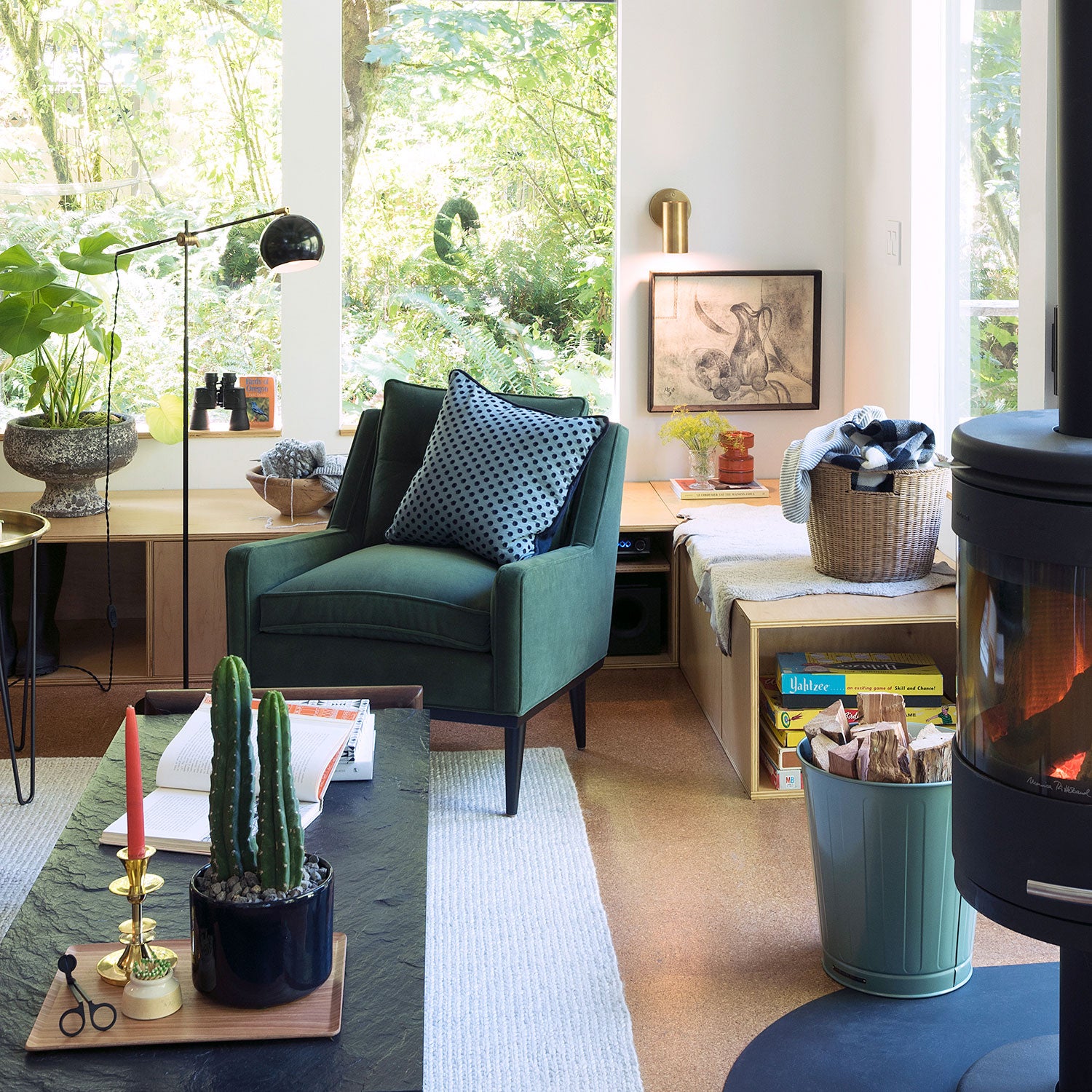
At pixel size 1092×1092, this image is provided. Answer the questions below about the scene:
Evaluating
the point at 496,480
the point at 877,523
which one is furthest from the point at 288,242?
the point at 877,523

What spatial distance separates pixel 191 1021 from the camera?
136cm

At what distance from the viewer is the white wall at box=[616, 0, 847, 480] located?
4.22 meters

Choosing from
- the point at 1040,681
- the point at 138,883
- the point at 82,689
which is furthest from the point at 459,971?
the point at 82,689

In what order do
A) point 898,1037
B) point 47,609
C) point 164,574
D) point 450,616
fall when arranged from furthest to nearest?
point 47,609 → point 164,574 → point 450,616 → point 898,1037

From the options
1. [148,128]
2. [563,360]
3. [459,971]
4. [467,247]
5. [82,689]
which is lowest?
[459,971]

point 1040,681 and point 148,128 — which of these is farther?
point 148,128

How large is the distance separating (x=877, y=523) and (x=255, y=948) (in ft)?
6.63

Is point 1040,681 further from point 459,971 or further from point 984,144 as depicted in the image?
point 984,144

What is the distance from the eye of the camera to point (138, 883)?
1359 mm

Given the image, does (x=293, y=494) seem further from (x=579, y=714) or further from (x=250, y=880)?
(x=250, y=880)

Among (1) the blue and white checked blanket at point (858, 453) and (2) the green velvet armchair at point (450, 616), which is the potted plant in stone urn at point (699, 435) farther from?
(1) the blue and white checked blanket at point (858, 453)

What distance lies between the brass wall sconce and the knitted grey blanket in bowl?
957 millimetres

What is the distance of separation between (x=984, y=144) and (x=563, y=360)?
1.67 metres

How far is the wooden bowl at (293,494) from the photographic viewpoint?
Result: 3.81 metres
